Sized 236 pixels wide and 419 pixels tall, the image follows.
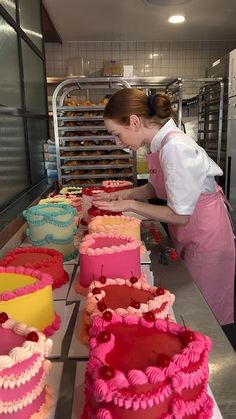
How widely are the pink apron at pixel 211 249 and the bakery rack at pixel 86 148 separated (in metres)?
1.48

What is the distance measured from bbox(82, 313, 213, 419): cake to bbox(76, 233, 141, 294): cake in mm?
445

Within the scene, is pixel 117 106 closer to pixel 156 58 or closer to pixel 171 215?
pixel 171 215

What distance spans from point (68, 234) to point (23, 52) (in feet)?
6.96

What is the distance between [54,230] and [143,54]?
4.96 meters

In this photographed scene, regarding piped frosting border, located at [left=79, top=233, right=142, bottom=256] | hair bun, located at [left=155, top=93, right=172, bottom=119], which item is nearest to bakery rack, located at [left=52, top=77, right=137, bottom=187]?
hair bun, located at [left=155, top=93, right=172, bottom=119]

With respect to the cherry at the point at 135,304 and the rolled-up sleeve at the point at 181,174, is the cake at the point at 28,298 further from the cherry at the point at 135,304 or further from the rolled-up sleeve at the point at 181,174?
the rolled-up sleeve at the point at 181,174

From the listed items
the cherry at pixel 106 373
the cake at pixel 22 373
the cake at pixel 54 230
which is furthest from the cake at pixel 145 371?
the cake at pixel 54 230

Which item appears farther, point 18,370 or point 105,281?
point 105,281

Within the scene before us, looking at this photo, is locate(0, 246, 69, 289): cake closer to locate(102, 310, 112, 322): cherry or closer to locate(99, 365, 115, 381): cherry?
locate(102, 310, 112, 322): cherry

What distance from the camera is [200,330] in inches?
43.9

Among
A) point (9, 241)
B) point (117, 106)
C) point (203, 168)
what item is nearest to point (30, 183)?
point (9, 241)

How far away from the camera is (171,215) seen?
1.64m

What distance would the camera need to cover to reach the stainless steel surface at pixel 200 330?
84 cm

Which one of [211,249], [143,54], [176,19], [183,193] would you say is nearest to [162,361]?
[183,193]
